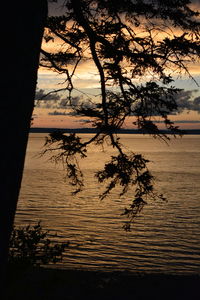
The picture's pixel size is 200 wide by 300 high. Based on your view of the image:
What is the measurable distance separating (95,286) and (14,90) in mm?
6413

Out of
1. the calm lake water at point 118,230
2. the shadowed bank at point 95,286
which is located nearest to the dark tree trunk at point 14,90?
the shadowed bank at point 95,286

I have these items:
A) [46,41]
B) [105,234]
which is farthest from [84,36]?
[105,234]

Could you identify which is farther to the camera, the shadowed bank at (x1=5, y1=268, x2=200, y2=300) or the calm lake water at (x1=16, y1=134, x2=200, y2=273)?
the calm lake water at (x1=16, y1=134, x2=200, y2=273)

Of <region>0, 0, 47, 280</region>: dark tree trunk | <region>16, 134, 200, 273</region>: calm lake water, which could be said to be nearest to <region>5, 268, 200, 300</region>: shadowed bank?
<region>0, 0, 47, 280</region>: dark tree trunk

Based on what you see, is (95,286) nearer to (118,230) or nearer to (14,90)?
(14,90)

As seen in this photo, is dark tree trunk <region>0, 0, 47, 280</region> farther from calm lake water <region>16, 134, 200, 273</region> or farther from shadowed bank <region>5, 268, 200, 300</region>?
calm lake water <region>16, 134, 200, 273</region>

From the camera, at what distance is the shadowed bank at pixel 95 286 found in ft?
24.5

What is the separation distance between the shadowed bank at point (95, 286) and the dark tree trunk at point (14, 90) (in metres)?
4.67

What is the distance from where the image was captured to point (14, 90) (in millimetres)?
2619

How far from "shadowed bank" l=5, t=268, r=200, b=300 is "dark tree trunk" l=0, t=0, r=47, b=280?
467 cm

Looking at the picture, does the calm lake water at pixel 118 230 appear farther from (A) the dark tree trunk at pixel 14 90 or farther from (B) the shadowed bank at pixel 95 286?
(A) the dark tree trunk at pixel 14 90

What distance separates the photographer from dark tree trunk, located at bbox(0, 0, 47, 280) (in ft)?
8.36

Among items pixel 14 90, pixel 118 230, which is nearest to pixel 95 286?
pixel 14 90

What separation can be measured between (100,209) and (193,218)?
261 inches
